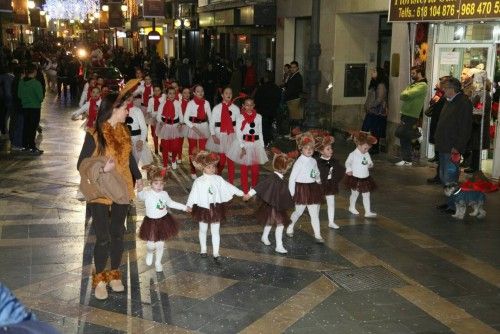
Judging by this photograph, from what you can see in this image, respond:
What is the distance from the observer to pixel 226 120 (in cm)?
1057

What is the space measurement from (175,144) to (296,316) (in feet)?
22.6

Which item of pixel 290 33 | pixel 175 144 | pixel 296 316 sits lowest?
pixel 296 316

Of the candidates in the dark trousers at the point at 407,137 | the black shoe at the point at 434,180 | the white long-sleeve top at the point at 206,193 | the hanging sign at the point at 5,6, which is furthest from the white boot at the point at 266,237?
the hanging sign at the point at 5,6

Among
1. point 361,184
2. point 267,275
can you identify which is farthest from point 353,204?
point 267,275

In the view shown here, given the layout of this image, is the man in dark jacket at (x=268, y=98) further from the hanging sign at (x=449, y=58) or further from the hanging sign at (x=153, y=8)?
the hanging sign at (x=153, y=8)

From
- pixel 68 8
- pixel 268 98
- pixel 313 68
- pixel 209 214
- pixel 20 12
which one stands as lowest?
pixel 209 214

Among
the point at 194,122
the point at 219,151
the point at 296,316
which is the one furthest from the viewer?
the point at 194,122

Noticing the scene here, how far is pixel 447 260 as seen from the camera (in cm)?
757

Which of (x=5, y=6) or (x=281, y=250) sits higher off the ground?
(x=5, y=6)

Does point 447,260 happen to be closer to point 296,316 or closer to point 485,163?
point 296,316

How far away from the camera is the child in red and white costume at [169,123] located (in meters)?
12.0

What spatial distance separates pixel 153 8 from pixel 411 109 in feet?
54.2

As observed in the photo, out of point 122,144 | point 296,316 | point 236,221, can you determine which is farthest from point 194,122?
point 296,316

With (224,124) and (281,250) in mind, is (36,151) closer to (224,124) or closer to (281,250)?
(224,124)
